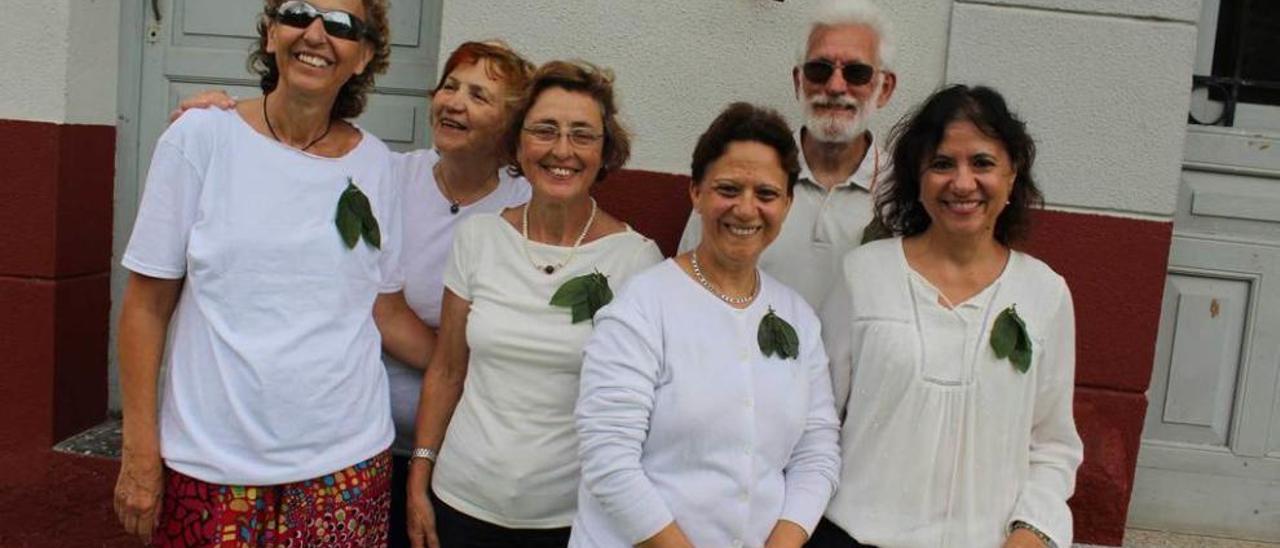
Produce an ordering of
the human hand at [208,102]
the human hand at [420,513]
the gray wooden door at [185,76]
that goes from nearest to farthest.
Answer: the human hand at [208,102]
the human hand at [420,513]
the gray wooden door at [185,76]

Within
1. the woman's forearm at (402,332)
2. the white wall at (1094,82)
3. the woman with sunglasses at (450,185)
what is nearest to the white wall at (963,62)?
the white wall at (1094,82)

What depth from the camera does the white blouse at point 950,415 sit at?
212 centimetres

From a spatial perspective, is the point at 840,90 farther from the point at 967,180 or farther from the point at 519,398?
the point at 519,398

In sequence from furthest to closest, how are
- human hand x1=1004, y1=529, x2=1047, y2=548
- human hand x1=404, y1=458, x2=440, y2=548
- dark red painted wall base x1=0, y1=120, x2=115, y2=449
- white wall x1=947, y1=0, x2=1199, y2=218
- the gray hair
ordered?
dark red painted wall base x1=0, y1=120, x2=115, y2=449
white wall x1=947, y1=0, x2=1199, y2=218
the gray hair
human hand x1=404, y1=458, x2=440, y2=548
human hand x1=1004, y1=529, x2=1047, y2=548

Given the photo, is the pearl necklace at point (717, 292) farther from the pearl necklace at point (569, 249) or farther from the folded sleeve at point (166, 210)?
the folded sleeve at point (166, 210)

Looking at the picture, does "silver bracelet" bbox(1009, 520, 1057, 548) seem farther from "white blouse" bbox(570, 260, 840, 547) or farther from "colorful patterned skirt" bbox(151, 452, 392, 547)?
→ "colorful patterned skirt" bbox(151, 452, 392, 547)

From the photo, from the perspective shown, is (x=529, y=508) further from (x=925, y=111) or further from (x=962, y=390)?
(x=925, y=111)

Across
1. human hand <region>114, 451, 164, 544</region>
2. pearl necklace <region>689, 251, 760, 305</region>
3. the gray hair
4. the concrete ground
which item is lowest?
the concrete ground

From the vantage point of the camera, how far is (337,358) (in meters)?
2.28

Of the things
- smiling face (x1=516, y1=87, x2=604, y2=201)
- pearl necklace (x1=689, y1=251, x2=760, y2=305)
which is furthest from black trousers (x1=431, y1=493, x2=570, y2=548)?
smiling face (x1=516, y1=87, x2=604, y2=201)

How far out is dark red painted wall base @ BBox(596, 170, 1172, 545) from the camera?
3297mm

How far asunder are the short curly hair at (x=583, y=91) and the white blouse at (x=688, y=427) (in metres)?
0.45

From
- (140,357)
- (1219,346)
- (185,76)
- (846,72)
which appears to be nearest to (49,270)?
(185,76)

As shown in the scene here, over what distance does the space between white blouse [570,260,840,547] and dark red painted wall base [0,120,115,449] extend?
7.49 feet
